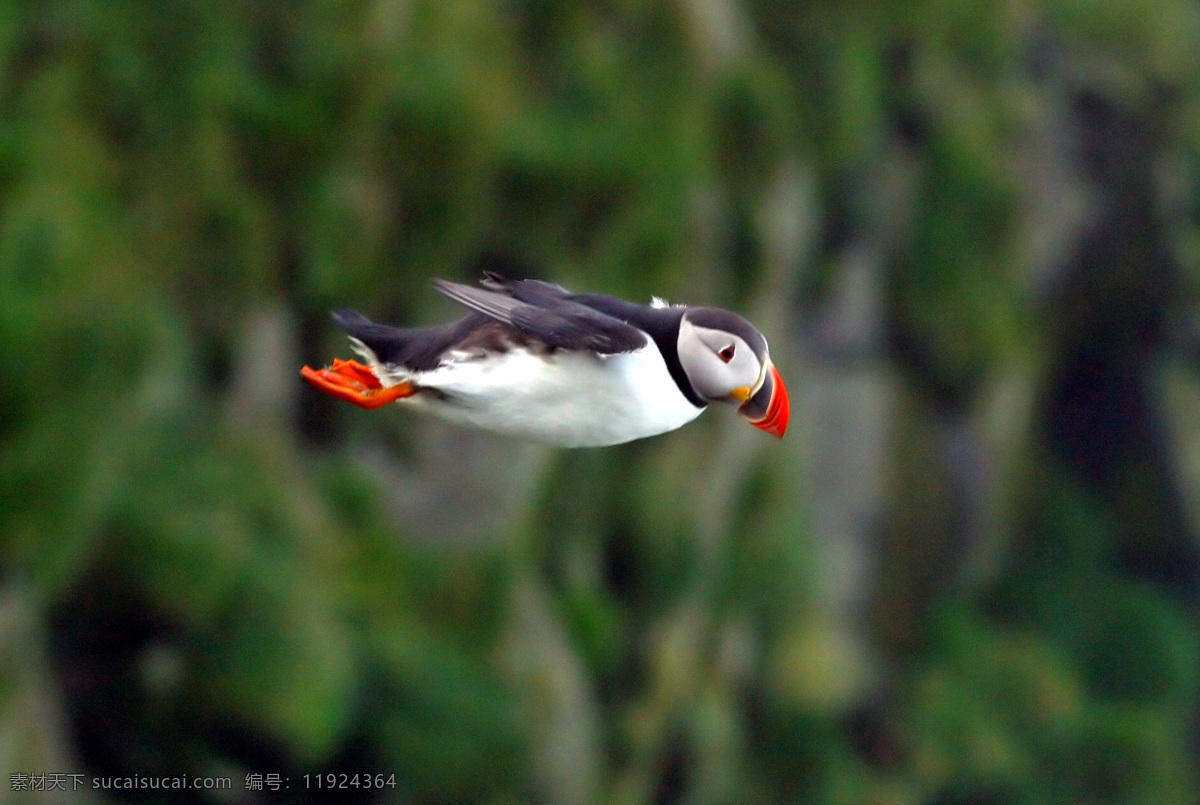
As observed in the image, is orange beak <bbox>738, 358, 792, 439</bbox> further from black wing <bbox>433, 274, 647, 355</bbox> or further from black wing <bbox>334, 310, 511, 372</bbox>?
black wing <bbox>334, 310, 511, 372</bbox>

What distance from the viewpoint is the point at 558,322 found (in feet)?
11.9

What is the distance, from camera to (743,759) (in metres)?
15.0

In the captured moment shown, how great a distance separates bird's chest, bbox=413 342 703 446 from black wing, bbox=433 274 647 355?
40 millimetres

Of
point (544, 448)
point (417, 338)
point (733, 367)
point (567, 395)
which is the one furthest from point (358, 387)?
point (544, 448)

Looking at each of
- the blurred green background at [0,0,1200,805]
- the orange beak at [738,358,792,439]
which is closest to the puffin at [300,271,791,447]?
the orange beak at [738,358,792,439]

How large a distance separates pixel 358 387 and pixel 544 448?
7650 millimetres

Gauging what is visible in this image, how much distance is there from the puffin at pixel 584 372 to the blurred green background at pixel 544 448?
4.24 m

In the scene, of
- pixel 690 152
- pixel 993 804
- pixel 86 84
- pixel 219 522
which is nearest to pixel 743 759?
pixel 993 804

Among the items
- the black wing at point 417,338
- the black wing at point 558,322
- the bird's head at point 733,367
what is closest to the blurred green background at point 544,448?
the black wing at point 417,338

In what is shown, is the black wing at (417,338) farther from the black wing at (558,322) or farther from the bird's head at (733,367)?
the bird's head at (733,367)

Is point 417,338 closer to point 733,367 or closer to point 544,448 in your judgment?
point 733,367

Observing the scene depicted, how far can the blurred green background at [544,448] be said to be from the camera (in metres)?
9.09

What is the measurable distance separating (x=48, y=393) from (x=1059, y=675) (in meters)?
14.2

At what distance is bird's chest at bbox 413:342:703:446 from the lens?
3652 millimetres
